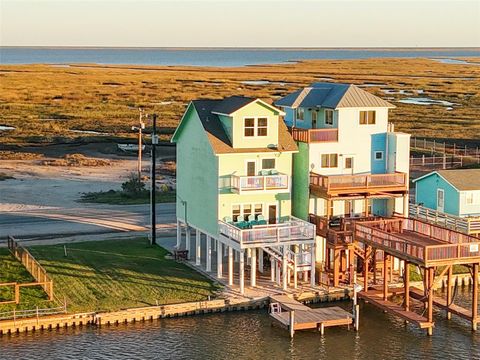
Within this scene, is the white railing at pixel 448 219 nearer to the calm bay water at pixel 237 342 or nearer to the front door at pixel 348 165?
the front door at pixel 348 165

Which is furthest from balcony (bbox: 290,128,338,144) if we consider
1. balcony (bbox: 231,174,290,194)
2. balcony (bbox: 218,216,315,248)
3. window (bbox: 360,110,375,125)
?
balcony (bbox: 218,216,315,248)

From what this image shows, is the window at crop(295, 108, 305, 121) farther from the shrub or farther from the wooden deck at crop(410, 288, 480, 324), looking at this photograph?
the shrub

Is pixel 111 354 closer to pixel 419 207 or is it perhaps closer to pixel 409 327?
pixel 409 327

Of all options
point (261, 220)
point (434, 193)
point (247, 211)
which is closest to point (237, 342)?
point (261, 220)

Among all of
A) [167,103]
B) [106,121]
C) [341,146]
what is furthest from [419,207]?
[167,103]

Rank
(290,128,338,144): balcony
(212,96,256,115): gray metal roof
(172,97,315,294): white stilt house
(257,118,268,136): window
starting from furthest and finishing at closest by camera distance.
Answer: (290,128,338,144): balcony
(257,118,268,136): window
(212,96,256,115): gray metal roof
(172,97,315,294): white stilt house

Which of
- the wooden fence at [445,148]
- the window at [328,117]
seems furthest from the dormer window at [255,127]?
the wooden fence at [445,148]
